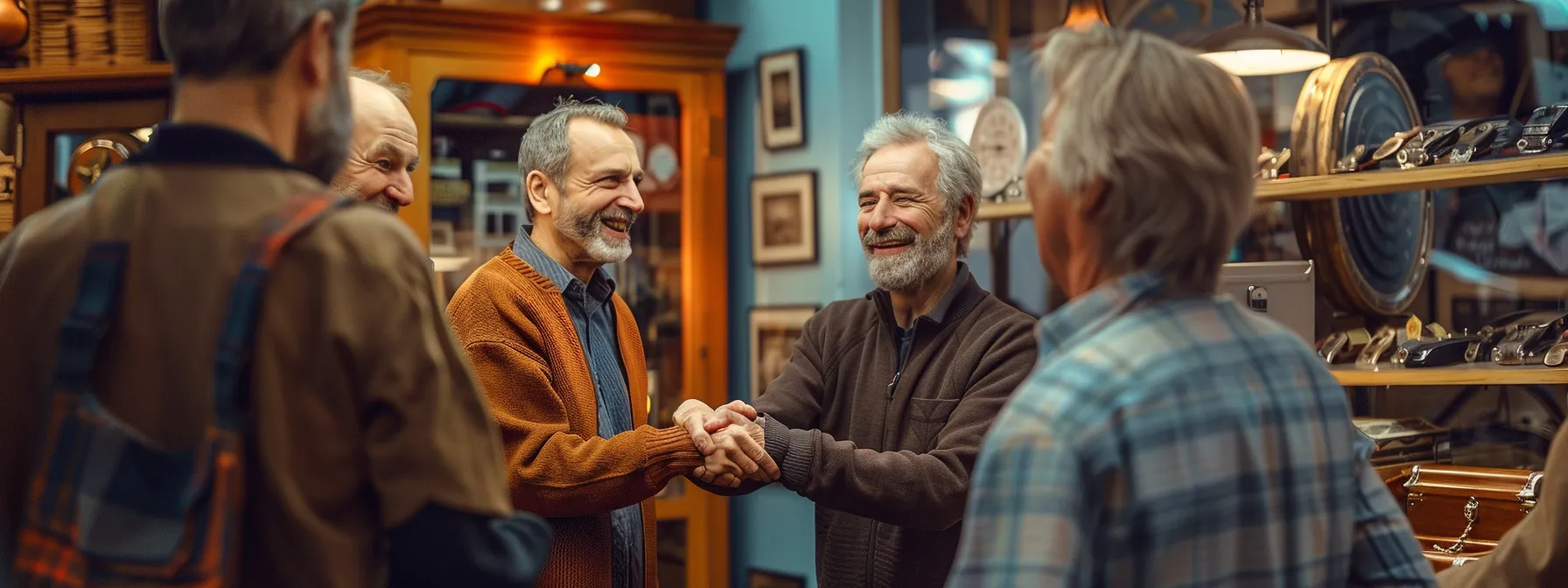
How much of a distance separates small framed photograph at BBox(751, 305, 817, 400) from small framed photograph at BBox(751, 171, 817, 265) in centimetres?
19

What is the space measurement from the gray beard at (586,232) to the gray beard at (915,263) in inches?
21.6

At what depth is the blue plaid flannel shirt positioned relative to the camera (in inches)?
51.7

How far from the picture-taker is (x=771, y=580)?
5.48 meters

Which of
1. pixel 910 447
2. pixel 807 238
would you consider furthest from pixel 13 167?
pixel 910 447

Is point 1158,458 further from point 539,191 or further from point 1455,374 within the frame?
point 1455,374

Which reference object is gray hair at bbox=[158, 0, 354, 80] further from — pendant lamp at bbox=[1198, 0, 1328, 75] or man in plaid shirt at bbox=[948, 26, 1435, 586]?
pendant lamp at bbox=[1198, 0, 1328, 75]

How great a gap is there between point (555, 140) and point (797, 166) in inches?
99.5

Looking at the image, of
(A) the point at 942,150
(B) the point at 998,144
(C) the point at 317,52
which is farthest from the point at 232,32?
(B) the point at 998,144

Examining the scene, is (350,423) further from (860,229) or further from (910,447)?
(860,229)

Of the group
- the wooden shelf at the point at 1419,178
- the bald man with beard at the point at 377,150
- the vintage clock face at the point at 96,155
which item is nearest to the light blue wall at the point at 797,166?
the wooden shelf at the point at 1419,178

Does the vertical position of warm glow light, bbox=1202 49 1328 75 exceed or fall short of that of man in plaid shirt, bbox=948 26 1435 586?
it exceeds it

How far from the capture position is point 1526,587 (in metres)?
1.80

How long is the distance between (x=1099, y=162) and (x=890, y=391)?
1.51 metres

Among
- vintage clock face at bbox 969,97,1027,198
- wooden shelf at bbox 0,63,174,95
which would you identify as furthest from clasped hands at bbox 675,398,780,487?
wooden shelf at bbox 0,63,174,95
